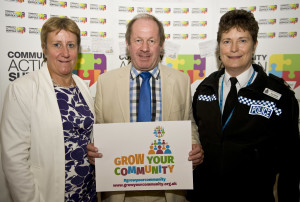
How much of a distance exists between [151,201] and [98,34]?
2.29 metres

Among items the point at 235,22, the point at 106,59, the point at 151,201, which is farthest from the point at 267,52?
the point at 151,201

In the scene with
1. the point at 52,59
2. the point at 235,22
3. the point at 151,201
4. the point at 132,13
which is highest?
the point at 132,13

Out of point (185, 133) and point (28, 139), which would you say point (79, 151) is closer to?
point (28, 139)

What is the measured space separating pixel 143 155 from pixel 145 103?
53 cm

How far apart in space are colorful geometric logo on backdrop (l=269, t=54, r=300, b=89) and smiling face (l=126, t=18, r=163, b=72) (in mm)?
1968

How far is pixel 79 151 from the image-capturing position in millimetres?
1992

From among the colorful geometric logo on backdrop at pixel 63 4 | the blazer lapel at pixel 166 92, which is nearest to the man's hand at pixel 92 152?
the blazer lapel at pixel 166 92

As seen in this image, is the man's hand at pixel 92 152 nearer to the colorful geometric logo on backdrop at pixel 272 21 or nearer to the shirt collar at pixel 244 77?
the shirt collar at pixel 244 77

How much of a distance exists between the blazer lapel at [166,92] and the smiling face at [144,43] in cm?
18

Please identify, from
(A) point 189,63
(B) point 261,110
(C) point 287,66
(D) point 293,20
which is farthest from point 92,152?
(D) point 293,20

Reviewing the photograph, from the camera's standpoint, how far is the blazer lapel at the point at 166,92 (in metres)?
2.16

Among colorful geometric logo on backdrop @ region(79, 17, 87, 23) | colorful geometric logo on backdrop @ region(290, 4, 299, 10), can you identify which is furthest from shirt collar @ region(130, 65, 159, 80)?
colorful geometric logo on backdrop @ region(290, 4, 299, 10)

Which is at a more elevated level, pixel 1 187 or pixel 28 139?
pixel 28 139

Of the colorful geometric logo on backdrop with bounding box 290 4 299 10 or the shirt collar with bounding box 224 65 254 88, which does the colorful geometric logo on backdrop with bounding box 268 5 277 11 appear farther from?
the shirt collar with bounding box 224 65 254 88
